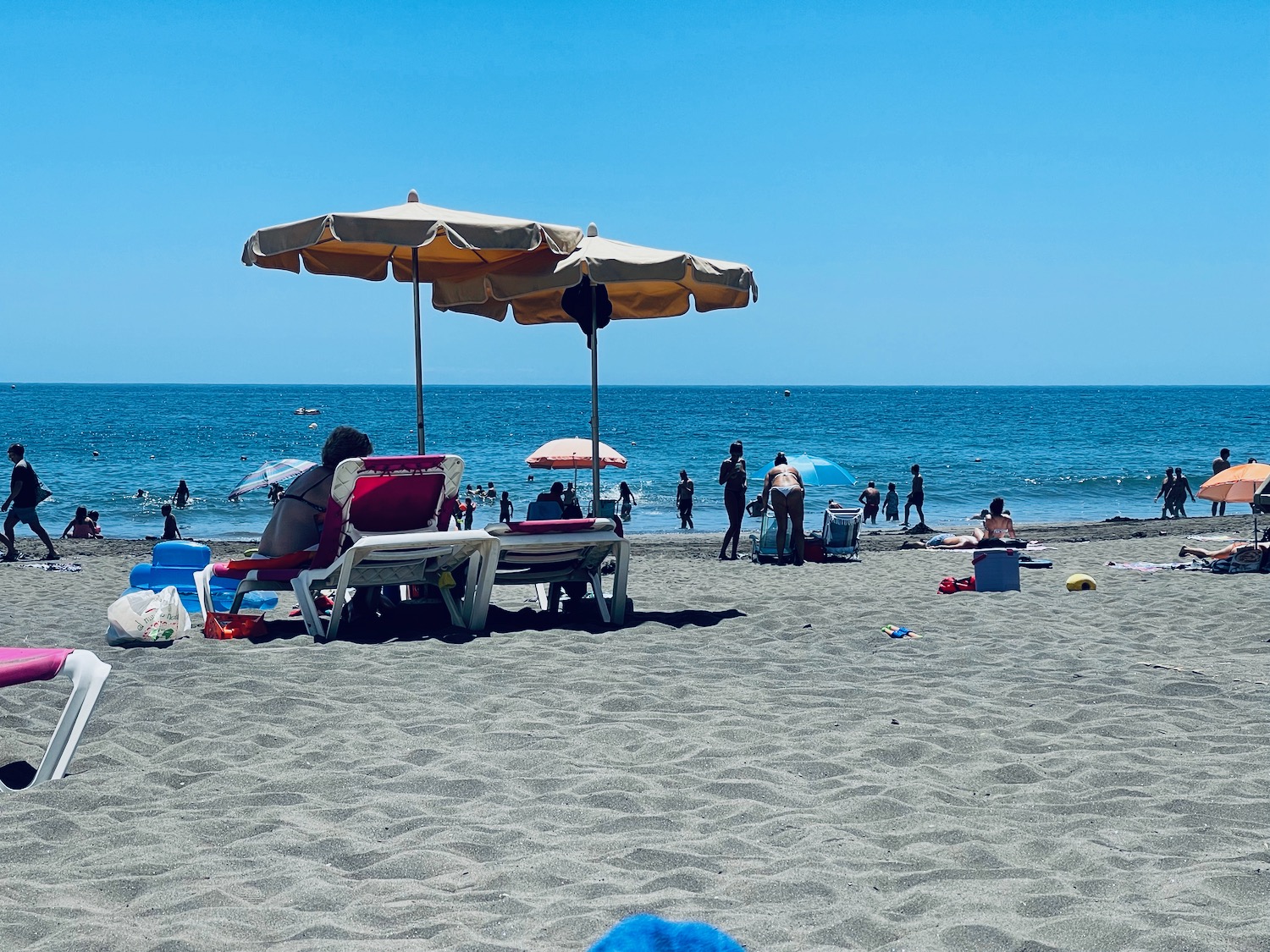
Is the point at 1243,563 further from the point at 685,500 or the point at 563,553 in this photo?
the point at 685,500

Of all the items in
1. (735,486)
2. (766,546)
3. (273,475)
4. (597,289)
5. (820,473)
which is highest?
(597,289)

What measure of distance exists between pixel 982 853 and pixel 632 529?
67.2 ft

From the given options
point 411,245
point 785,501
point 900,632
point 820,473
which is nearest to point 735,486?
point 785,501

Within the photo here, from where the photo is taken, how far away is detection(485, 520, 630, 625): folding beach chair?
6.10 m

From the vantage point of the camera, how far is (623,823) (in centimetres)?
320

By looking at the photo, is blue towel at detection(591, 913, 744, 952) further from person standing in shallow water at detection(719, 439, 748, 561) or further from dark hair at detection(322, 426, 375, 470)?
person standing in shallow water at detection(719, 439, 748, 561)

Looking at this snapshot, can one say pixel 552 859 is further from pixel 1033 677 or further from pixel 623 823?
pixel 1033 677

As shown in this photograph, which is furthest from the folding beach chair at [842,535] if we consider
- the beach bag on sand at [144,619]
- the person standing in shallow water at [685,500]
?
the beach bag on sand at [144,619]

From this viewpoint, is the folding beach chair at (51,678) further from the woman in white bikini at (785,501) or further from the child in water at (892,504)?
the child in water at (892,504)

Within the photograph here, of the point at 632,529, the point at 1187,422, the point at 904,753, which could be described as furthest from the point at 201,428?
the point at 904,753

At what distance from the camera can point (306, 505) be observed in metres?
6.19

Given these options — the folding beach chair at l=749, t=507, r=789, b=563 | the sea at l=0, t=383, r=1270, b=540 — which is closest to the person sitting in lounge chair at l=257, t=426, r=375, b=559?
Result: the folding beach chair at l=749, t=507, r=789, b=563

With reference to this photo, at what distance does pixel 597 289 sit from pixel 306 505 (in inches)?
105

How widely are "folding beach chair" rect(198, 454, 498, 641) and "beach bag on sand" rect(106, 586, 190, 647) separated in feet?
1.34
